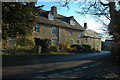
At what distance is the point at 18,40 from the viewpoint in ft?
61.7

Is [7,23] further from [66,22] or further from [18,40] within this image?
[66,22]

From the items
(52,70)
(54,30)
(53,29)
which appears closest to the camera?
(52,70)

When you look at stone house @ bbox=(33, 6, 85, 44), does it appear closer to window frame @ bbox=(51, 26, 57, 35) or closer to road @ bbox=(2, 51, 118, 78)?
window frame @ bbox=(51, 26, 57, 35)

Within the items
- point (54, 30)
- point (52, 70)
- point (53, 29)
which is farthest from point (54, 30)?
point (52, 70)

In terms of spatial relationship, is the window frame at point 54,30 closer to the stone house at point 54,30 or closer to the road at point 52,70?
the stone house at point 54,30

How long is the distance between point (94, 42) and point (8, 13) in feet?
126

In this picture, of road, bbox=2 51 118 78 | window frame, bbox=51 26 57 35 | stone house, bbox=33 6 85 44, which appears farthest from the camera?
window frame, bbox=51 26 57 35

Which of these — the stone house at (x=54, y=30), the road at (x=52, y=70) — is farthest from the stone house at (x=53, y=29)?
the road at (x=52, y=70)

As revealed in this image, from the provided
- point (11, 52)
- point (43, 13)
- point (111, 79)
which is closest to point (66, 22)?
point (43, 13)

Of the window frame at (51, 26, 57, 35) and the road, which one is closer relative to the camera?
the road

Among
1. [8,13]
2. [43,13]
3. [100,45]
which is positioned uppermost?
[43,13]

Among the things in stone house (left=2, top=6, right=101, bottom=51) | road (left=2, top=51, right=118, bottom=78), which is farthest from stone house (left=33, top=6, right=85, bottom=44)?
road (left=2, top=51, right=118, bottom=78)

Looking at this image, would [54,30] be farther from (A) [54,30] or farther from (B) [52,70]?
(B) [52,70]

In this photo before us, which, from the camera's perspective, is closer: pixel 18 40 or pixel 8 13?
pixel 8 13
